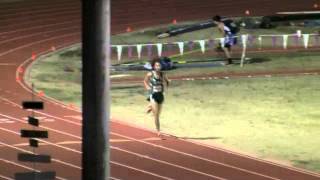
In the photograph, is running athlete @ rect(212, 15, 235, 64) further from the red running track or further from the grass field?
the red running track

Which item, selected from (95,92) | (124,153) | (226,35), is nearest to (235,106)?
(124,153)

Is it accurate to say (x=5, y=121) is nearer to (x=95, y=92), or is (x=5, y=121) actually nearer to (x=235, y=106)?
(x=235, y=106)

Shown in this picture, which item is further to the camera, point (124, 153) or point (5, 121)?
point (5, 121)

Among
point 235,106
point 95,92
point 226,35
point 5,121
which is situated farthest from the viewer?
point 226,35

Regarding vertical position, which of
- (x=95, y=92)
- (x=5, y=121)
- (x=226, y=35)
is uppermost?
(x=95, y=92)

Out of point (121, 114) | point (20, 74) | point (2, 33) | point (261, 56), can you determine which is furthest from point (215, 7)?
point (121, 114)

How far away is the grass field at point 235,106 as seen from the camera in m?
11.4

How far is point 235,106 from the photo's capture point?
47.9ft

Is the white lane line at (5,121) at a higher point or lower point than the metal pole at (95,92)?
lower

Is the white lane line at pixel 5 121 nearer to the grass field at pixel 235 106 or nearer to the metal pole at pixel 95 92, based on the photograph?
the grass field at pixel 235 106

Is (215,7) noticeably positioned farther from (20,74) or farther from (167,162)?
(167,162)

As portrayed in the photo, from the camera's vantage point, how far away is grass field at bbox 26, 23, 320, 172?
11.4 meters

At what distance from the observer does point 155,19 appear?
26109 mm

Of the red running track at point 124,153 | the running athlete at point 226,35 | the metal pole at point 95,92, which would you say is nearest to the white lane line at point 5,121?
the red running track at point 124,153
